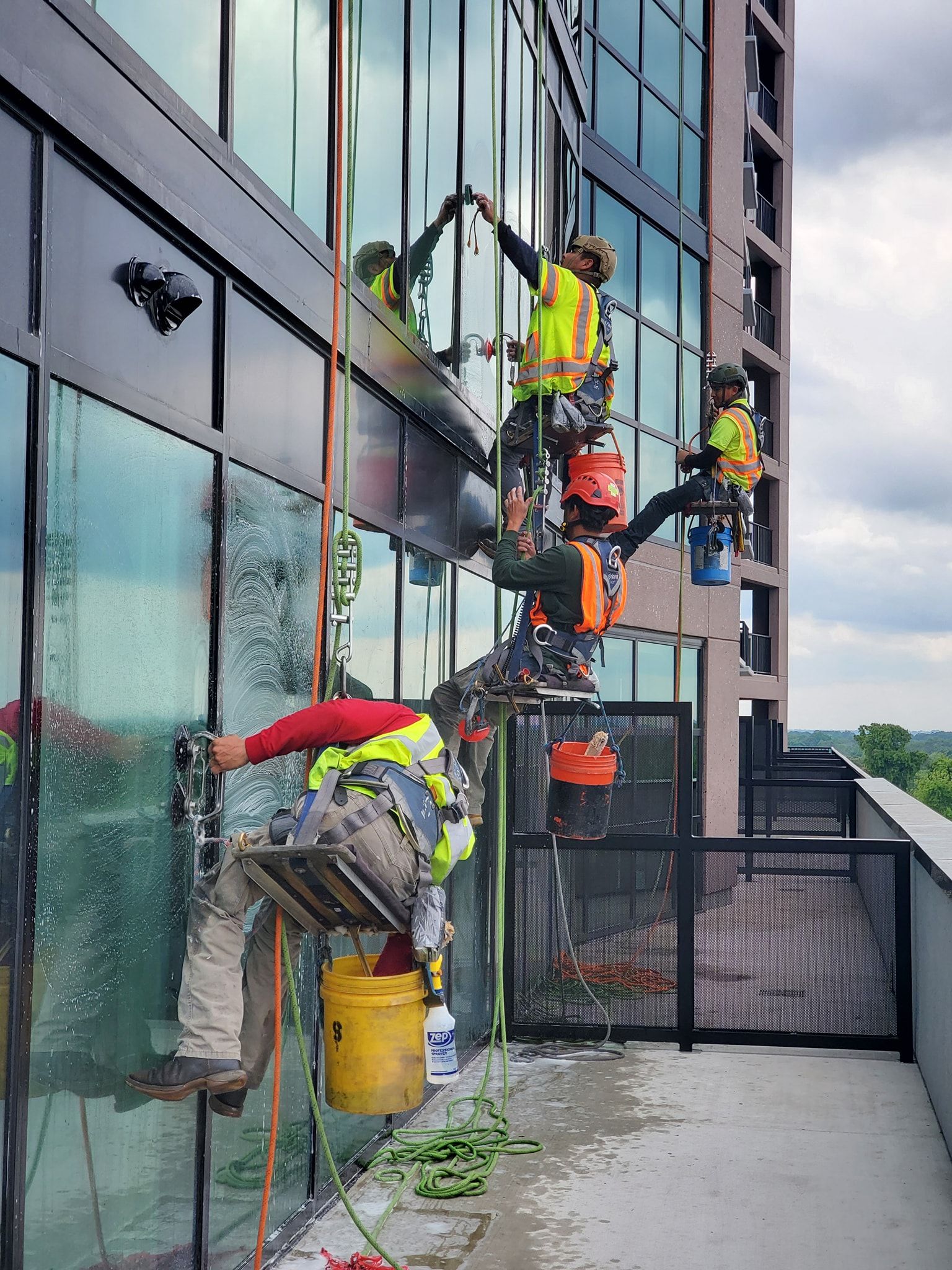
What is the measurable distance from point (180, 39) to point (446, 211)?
3.95m

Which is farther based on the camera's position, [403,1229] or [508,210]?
[508,210]

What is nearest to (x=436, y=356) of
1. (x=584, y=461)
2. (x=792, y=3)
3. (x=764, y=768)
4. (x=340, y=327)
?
(x=584, y=461)

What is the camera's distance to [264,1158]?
17.7 feet

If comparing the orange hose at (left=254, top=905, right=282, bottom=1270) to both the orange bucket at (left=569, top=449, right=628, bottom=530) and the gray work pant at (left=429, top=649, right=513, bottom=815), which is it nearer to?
the gray work pant at (left=429, top=649, right=513, bottom=815)

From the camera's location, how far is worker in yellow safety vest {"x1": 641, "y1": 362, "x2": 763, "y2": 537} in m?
10.5

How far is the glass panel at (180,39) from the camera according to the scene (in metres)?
4.14

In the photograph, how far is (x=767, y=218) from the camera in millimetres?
30406

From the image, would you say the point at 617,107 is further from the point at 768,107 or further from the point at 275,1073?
the point at 768,107

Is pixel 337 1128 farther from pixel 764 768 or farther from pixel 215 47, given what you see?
pixel 764 768

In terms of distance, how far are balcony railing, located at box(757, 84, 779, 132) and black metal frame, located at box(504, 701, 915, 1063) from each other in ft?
82.1

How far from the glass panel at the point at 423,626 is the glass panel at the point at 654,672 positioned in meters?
7.88

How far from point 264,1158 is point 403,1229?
99 cm

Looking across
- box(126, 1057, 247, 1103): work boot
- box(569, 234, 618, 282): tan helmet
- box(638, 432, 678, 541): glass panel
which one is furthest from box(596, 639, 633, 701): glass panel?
box(126, 1057, 247, 1103): work boot

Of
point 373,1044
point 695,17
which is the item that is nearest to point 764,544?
point 695,17
